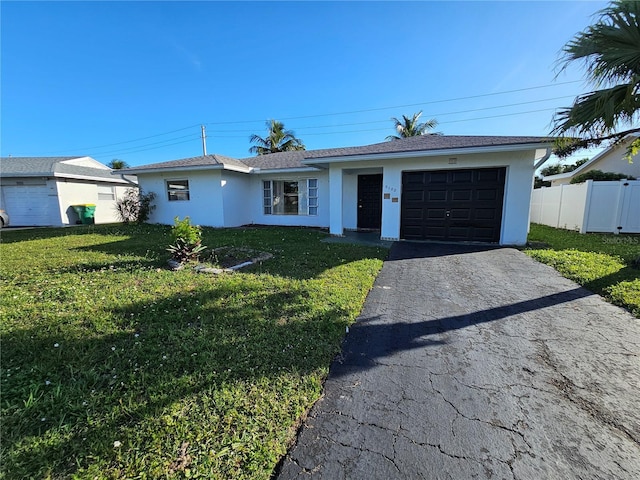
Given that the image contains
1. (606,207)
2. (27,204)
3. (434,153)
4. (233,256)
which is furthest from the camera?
(27,204)

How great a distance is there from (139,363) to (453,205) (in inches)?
352

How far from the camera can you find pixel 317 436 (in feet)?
5.75

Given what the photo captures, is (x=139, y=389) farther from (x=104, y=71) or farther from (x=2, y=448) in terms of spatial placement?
(x=104, y=71)

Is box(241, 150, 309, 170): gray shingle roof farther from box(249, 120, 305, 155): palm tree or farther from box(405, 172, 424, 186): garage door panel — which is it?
box(249, 120, 305, 155): palm tree

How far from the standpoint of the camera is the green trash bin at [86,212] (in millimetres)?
14828

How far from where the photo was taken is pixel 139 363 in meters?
2.44

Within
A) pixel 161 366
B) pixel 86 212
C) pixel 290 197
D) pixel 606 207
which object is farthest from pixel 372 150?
pixel 86 212

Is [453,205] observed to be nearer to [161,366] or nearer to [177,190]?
[161,366]

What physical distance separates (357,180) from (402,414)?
10.2 metres

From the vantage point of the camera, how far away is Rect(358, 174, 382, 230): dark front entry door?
1127 cm

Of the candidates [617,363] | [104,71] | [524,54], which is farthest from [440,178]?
[104,71]

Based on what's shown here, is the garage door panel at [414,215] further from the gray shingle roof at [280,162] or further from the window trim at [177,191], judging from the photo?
the window trim at [177,191]

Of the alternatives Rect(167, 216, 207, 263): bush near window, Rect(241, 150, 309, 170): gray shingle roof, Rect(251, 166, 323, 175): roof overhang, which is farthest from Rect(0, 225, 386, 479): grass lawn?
Rect(241, 150, 309, 170): gray shingle roof

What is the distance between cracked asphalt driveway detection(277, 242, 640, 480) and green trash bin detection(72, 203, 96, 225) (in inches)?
703
